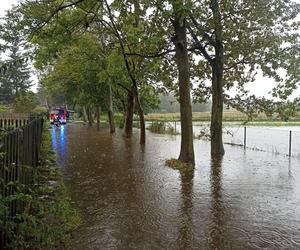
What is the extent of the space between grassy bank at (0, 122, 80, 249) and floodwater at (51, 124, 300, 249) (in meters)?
0.22

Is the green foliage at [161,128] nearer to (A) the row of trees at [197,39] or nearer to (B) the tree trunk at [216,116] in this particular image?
(A) the row of trees at [197,39]

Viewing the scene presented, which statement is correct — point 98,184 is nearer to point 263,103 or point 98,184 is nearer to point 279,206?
point 279,206

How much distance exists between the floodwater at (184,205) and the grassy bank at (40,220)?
22cm

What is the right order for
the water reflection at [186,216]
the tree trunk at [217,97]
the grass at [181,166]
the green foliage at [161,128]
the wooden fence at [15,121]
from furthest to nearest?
1. the green foliage at [161,128]
2. the tree trunk at [217,97]
3. the grass at [181,166]
4. the wooden fence at [15,121]
5. the water reflection at [186,216]

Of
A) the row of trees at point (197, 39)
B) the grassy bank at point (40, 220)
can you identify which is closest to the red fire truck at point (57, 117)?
the row of trees at point (197, 39)

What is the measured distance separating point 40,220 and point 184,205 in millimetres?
2684

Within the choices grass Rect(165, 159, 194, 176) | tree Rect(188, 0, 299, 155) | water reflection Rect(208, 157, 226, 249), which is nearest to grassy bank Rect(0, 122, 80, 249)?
water reflection Rect(208, 157, 226, 249)

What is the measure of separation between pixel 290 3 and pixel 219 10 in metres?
2.52

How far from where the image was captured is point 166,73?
1764 centimetres

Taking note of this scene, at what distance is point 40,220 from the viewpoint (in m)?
5.78

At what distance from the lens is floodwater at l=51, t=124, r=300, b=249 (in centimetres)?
518

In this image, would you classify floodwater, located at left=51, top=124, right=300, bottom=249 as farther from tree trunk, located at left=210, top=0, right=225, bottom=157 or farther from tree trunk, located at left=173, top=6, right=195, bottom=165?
tree trunk, located at left=210, top=0, right=225, bottom=157

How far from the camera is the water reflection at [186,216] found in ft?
16.8

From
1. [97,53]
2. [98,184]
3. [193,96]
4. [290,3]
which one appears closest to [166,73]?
[193,96]
